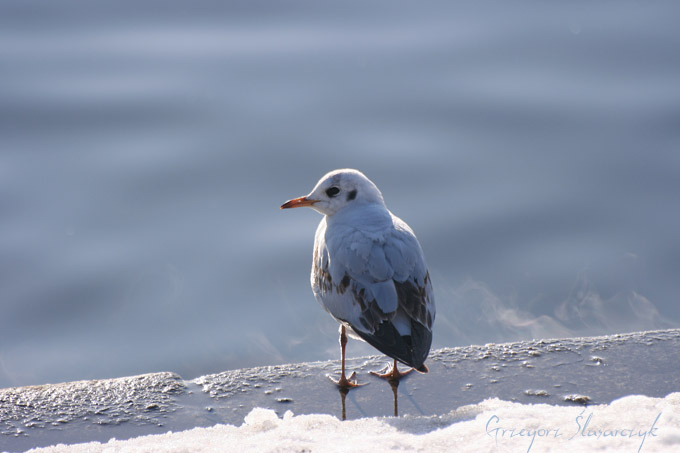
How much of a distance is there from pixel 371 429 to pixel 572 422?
752 millimetres

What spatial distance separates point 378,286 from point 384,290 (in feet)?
0.13

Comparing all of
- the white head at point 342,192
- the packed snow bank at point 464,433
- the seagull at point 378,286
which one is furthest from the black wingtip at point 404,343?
the white head at point 342,192

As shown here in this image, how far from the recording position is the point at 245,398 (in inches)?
149

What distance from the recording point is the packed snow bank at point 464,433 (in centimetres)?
270

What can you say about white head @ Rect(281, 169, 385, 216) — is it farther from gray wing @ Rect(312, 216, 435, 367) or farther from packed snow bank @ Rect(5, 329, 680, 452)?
packed snow bank @ Rect(5, 329, 680, 452)

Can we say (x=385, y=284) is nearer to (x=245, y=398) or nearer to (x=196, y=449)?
(x=245, y=398)

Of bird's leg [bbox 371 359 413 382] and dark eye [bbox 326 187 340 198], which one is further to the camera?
dark eye [bbox 326 187 340 198]

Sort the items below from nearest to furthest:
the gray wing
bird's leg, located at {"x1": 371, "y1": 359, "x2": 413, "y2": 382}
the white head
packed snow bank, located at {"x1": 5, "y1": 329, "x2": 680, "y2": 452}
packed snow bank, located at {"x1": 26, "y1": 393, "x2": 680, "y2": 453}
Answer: packed snow bank, located at {"x1": 26, "y1": 393, "x2": 680, "y2": 453}
packed snow bank, located at {"x1": 5, "y1": 329, "x2": 680, "y2": 452}
the gray wing
bird's leg, located at {"x1": 371, "y1": 359, "x2": 413, "y2": 382}
the white head

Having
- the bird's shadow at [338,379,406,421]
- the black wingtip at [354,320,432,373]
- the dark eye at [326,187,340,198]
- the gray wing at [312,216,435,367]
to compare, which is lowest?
the bird's shadow at [338,379,406,421]

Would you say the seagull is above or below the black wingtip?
above

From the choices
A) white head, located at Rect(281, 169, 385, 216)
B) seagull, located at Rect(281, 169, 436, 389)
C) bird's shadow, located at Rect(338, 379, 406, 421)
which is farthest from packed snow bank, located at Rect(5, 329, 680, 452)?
white head, located at Rect(281, 169, 385, 216)

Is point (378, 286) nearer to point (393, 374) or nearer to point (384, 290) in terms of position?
point (384, 290)

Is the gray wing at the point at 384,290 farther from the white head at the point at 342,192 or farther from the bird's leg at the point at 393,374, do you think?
the white head at the point at 342,192

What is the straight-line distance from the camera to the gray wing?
12.5 feet
